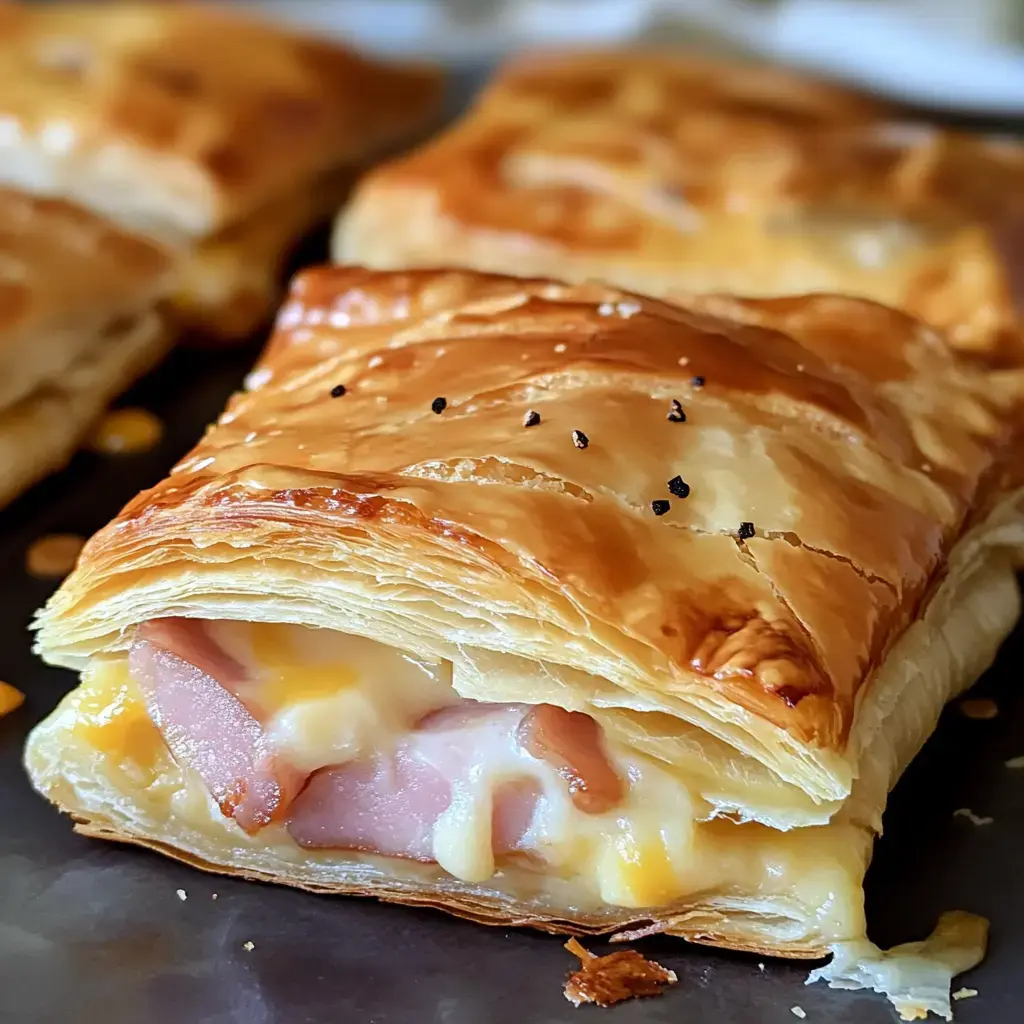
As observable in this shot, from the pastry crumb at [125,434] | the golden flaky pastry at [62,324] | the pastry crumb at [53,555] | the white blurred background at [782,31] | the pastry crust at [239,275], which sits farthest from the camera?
the white blurred background at [782,31]

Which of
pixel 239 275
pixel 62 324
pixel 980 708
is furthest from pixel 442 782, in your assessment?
pixel 239 275

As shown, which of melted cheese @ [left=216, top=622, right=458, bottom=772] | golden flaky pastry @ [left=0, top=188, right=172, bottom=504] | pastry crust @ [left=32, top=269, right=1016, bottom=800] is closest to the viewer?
pastry crust @ [left=32, top=269, right=1016, bottom=800]

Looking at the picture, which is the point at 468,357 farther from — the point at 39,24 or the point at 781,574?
the point at 39,24

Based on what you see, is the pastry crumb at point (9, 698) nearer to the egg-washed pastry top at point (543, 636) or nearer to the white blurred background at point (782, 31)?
the egg-washed pastry top at point (543, 636)

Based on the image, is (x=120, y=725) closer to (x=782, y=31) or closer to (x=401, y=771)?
(x=401, y=771)

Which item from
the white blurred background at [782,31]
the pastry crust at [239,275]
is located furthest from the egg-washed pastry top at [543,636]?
the white blurred background at [782,31]

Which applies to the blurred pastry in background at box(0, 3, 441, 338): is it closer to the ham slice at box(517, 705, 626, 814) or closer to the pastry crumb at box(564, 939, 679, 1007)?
the ham slice at box(517, 705, 626, 814)

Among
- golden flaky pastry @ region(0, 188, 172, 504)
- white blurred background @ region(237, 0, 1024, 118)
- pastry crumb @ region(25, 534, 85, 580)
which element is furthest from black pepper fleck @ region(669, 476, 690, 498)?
white blurred background @ region(237, 0, 1024, 118)
